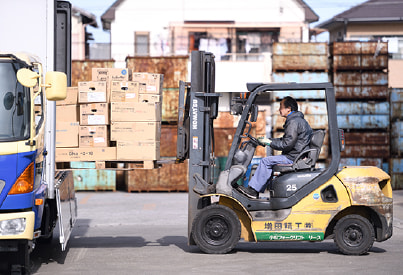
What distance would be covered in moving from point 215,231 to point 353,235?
1900 mm

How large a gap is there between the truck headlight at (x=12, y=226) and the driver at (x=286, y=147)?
11.1ft

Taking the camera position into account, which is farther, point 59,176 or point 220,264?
point 59,176

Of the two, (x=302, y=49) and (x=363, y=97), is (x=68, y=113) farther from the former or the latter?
(x=363, y=97)

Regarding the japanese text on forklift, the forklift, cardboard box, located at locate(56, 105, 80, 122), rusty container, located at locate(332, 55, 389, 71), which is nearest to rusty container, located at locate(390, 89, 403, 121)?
rusty container, located at locate(332, 55, 389, 71)

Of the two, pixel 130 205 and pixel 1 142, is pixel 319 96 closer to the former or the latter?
pixel 130 205

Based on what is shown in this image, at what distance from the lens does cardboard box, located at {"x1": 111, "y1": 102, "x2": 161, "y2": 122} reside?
10.3 m

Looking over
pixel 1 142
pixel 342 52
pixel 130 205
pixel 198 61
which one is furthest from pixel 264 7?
pixel 1 142

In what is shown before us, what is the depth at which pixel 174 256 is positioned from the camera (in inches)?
378

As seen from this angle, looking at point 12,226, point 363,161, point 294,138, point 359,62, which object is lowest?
point 363,161

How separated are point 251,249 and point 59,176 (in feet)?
9.87

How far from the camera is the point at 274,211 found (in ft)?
31.6

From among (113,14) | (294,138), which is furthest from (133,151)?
(113,14)

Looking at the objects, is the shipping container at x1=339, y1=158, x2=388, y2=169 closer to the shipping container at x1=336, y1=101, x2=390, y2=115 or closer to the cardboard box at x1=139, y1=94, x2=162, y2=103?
the shipping container at x1=336, y1=101, x2=390, y2=115

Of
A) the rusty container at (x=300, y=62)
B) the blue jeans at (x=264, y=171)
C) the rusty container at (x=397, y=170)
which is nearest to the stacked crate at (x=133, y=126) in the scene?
the blue jeans at (x=264, y=171)
